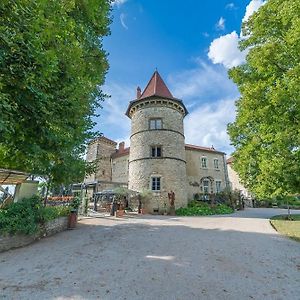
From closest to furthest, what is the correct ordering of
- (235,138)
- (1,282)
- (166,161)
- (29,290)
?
(29,290)
(1,282)
(235,138)
(166,161)

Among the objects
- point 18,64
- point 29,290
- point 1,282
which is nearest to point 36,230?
point 1,282

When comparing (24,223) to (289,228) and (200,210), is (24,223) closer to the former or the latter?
(289,228)

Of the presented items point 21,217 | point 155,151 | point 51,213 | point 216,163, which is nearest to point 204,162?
point 216,163

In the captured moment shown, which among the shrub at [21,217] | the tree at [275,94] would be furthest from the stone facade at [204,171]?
the shrub at [21,217]

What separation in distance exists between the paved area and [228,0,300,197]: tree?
9.05 feet

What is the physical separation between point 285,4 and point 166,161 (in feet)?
47.6

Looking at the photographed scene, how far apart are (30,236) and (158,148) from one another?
581 inches

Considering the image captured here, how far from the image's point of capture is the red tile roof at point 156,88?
72.6ft

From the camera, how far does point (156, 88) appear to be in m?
22.8

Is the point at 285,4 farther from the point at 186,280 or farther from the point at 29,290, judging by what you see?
the point at 29,290

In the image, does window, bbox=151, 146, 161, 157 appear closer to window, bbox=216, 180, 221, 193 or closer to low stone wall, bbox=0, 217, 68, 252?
window, bbox=216, 180, 221, 193

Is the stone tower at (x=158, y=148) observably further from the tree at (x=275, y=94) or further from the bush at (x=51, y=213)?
the tree at (x=275, y=94)

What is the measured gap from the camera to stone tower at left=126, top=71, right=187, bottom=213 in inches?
773

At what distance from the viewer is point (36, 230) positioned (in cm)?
725
